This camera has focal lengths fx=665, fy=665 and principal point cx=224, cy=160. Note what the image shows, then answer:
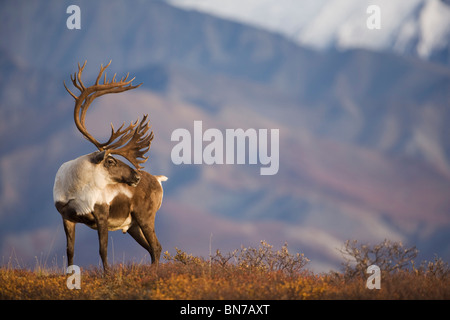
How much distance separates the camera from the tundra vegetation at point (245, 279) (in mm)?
10227

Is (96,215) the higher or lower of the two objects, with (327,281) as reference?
higher

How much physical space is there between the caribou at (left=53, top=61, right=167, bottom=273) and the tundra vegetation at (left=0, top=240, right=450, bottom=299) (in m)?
0.74

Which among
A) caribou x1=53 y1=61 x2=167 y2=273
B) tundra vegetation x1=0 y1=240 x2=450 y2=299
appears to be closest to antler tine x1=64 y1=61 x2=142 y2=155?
caribou x1=53 y1=61 x2=167 y2=273

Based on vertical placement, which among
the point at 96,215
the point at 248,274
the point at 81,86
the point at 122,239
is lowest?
the point at 248,274

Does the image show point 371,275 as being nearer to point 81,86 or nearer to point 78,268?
point 78,268

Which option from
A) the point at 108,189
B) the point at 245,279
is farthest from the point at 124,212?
the point at 245,279

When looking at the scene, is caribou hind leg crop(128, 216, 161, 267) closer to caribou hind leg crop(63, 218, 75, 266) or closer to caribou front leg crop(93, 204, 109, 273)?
caribou front leg crop(93, 204, 109, 273)

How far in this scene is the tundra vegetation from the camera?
10227mm

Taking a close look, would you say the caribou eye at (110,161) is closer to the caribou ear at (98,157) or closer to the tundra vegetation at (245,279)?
the caribou ear at (98,157)

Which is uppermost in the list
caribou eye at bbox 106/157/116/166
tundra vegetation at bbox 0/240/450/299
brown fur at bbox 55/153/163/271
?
caribou eye at bbox 106/157/116/166

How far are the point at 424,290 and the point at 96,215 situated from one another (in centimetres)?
571

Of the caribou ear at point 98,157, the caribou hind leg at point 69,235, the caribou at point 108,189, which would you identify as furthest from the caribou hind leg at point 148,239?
the caribou ear at point 98,157
